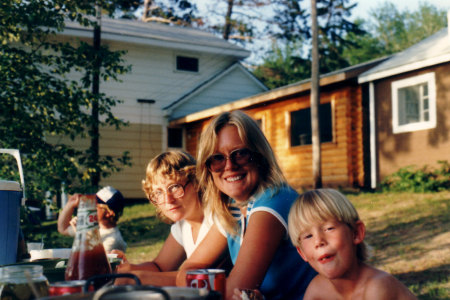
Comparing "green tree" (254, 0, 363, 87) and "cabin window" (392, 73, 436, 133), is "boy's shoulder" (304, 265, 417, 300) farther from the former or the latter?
"green tree" (254, 0, 363, 87)

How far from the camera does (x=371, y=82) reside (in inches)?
523

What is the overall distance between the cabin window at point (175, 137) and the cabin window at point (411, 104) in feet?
28.5

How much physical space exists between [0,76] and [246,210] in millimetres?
3990

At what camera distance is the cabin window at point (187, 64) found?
1880cm

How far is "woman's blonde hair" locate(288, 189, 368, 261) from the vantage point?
176 cm

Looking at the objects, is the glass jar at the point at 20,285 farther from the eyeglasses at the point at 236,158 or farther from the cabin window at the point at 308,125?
the cabin window at the point at 308,125

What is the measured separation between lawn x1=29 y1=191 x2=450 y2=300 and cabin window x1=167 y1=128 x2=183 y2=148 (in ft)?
23.8

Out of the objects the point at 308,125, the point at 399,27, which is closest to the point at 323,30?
the point at 308,125

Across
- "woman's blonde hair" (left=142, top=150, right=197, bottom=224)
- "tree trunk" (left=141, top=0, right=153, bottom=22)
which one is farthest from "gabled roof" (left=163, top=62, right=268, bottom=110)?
"woman's blonde hair" (left=142, top=150, right=197, bottom=224)

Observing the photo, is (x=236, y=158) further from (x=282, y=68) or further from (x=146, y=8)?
(x=282, y=68)

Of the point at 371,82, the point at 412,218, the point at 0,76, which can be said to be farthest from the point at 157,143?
the point at 0,76

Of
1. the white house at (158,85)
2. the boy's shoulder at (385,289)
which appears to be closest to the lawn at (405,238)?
the boy's shoulder at (385,289)

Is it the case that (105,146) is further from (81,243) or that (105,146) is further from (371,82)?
(81,243)

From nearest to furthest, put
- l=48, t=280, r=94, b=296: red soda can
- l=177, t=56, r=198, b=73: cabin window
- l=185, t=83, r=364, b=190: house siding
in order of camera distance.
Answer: l=48, t=280, r=94, b=296: red soda can, l=185, t=83, r=364, b=190: house siding, l=177, t=56, r=198, b=73: cabin window
